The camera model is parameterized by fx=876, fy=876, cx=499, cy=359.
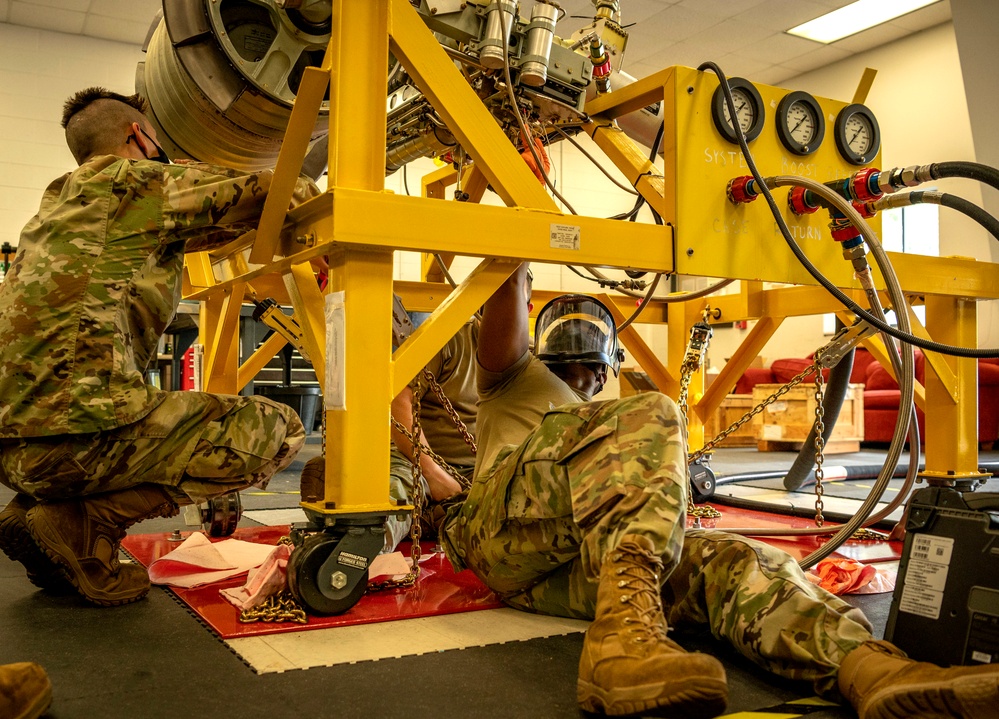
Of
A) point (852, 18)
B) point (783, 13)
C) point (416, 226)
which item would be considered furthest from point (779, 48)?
point (416, 226)

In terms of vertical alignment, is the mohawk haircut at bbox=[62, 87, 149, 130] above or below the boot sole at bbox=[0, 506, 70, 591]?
above

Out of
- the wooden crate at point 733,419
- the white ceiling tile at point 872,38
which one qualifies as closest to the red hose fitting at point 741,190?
the wooden crate at point 733,419

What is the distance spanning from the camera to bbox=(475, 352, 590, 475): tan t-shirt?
235 cm

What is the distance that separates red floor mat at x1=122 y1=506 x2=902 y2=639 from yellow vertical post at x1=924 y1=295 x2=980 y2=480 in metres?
0.35

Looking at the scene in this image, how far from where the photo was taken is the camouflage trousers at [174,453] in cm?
218

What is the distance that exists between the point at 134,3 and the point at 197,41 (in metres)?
7.57

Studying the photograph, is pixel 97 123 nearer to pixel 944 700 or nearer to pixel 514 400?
pixel 514 400

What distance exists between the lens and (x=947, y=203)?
2170mm

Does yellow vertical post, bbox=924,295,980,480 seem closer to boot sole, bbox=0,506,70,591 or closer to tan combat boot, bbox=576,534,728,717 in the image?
tan combat boot, bbox=576,534,728,717

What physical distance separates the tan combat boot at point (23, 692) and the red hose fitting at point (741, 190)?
2059 millimetres

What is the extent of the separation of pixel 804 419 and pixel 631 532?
25.7 ft

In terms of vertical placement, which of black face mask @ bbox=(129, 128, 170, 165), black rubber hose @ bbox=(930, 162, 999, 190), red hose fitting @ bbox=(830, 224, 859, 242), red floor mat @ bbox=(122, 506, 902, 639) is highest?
black face mask @ bbox=(129, 128, 170, 165)

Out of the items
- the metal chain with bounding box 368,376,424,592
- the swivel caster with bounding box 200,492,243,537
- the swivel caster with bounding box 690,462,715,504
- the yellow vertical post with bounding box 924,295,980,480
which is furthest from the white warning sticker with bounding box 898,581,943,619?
the swivel caster with bounding box 690,462,715,504

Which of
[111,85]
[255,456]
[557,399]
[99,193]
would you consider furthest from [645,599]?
[111,85]
